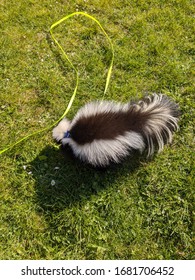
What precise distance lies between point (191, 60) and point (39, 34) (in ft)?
7.12

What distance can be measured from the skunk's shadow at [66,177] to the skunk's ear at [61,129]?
0.55ft

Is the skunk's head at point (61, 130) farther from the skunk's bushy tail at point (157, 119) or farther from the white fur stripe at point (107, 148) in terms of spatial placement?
the skunk's bushy tail at point (157, 119)

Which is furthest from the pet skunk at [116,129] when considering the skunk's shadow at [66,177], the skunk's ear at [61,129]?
the skunk's shadow at [66,177]

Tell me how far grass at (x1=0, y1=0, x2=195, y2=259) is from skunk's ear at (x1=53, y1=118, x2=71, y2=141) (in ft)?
0.71

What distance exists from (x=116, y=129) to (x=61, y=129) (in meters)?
0.72

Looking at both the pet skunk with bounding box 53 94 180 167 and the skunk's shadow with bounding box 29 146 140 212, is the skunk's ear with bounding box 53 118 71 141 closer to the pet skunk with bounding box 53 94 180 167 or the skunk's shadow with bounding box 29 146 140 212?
the pet skunk with bounding box 53 94 180 167

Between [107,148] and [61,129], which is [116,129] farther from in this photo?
[61,129]

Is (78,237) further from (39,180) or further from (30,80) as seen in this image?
(30,80)

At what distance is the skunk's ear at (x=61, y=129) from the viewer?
3.89 m

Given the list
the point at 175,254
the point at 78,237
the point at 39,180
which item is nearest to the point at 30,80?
the point at 39,180

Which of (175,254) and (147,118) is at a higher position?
(147,118)

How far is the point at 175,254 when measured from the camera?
360 centimetres

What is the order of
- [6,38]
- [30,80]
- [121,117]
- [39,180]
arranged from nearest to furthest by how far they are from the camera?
[121,117], [39,180], [30,80], [6,38]

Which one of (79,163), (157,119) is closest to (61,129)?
(79,163)
